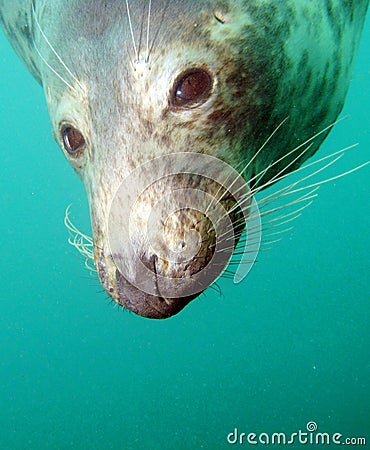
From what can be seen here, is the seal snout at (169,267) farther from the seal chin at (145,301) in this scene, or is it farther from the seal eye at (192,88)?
the seal eye at (192,88)

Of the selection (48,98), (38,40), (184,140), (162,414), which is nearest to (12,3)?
(38,40)

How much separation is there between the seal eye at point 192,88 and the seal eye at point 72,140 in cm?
46

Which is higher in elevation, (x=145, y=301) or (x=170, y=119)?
(x=170, y=119)

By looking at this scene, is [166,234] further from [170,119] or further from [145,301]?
[170,119]

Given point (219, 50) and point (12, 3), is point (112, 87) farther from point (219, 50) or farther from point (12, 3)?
point (12, 3)

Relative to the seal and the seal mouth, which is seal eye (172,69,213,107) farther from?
the seal mouth

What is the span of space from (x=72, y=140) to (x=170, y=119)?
502 mm

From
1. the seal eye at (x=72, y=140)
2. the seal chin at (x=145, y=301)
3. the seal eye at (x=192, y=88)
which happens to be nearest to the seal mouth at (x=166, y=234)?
the seal chin at (x=145, y=301)

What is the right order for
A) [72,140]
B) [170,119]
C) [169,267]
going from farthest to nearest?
[72,140] < [170,119] < [169,267]

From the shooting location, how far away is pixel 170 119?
1932 mm

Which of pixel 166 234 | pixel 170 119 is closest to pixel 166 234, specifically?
pixel 166 234

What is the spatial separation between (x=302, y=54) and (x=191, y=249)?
1006 millimetres

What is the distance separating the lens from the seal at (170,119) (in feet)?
5.91

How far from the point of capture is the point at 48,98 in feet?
8.07
